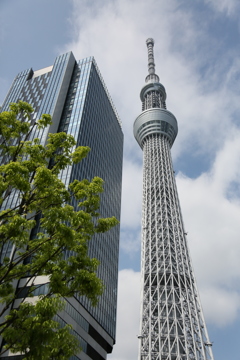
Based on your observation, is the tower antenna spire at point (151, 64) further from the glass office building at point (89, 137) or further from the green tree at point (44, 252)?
the green tree at point (44, 252)

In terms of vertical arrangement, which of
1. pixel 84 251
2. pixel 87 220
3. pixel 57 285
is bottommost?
pixel 57 285

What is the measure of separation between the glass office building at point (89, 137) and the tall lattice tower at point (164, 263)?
7.57 m

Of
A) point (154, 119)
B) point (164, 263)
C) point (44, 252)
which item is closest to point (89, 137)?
point (164, 263)

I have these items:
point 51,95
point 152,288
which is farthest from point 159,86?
point 152,288

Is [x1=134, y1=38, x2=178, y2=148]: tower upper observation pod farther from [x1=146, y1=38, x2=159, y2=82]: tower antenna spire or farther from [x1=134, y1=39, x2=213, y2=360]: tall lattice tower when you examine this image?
[x1=146, y1=38, x2=159, y2=82]: tower antenna spire

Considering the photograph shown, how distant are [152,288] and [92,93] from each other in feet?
160

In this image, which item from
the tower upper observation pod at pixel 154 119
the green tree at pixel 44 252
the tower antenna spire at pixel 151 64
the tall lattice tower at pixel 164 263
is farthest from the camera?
the tower antenna spire at pixel 151 64

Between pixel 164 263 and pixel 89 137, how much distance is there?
3330 cm

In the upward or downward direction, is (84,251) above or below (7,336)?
above

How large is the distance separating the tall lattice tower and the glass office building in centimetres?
A: 757

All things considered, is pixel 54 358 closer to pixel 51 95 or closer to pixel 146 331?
pixel 146 331

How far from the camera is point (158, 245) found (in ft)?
258

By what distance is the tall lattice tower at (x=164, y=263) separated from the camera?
2395 inches

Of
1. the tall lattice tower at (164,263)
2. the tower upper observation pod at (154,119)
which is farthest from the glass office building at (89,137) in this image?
the tower upper observation pod at (154,119)
